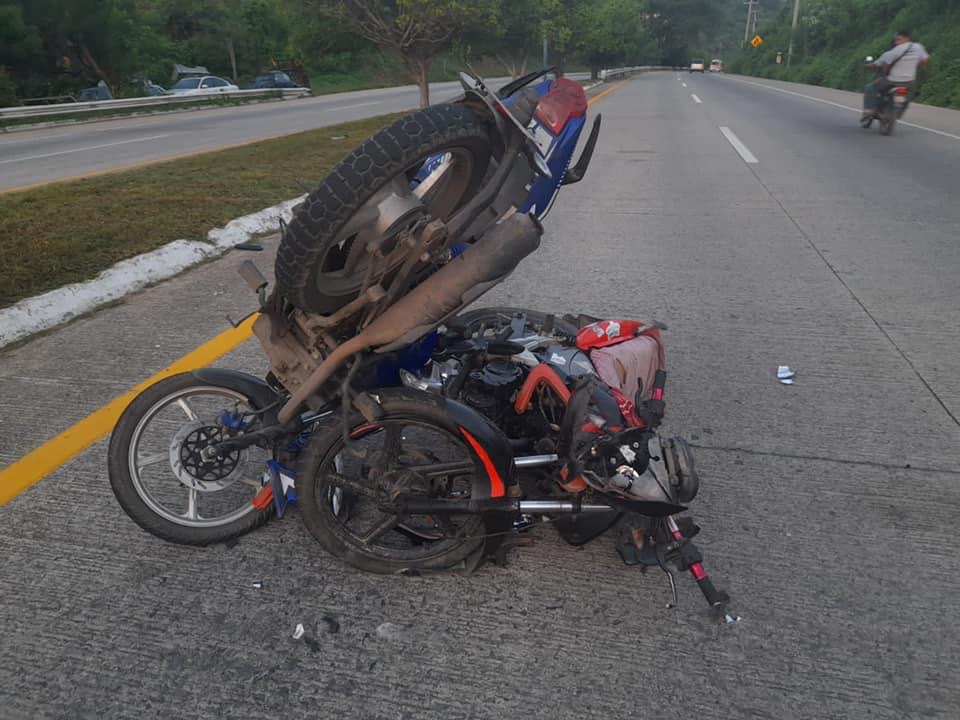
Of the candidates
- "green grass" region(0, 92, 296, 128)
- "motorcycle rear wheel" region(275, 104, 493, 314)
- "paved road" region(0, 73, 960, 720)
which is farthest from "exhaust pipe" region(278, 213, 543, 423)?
"green grass" region(0, 92, 296, 128)

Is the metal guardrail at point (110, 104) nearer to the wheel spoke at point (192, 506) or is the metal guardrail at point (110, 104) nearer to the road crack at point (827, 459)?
the wheel spoke at point (192, 506)

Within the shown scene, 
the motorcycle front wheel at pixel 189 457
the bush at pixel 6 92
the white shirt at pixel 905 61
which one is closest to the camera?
the motorcycle front wheel at pixel 189 457

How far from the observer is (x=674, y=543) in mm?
2486

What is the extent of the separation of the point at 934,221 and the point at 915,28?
39.9m

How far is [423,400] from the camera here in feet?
7.92

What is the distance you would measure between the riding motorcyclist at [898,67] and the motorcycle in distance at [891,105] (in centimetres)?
7

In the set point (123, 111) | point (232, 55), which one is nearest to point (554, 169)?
point (123, 111)

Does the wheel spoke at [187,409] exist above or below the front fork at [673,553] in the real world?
above

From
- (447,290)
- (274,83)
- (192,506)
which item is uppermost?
(447,290)

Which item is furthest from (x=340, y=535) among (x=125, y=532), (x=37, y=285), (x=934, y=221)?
(x=934, y=221)

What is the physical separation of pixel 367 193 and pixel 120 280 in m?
4.21

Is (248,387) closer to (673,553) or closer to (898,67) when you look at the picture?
(673,553)

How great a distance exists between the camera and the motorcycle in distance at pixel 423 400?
2258mm

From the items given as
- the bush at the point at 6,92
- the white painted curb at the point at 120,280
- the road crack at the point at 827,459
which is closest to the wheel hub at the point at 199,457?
the white painted curb at the point at 120,280
